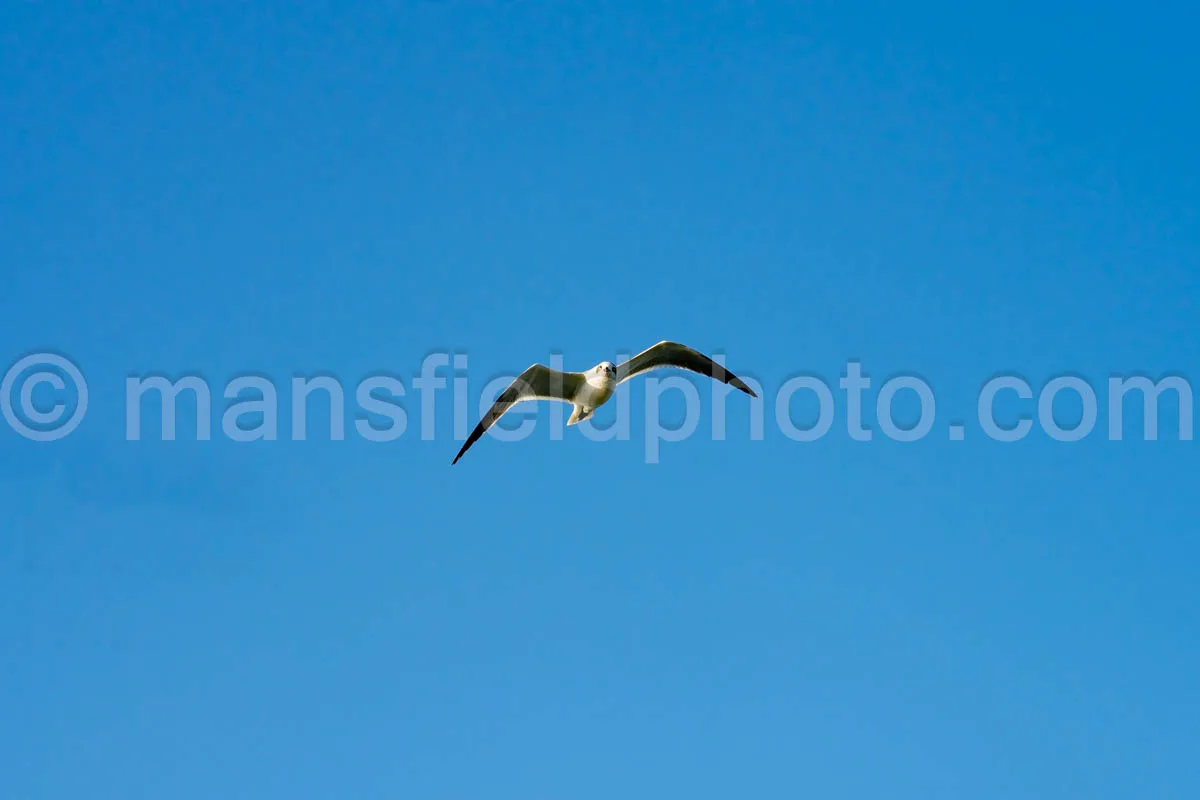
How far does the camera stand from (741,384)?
34.6 metres

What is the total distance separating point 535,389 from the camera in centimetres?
3189

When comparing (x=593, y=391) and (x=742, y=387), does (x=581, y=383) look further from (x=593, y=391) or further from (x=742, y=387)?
(x=742, y=387)

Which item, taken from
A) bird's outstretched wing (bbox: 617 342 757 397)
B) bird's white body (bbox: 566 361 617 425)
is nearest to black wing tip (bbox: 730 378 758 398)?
bird's outstretched wing (bbox: 617 342 757 397)

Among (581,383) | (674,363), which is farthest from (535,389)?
(674,363)

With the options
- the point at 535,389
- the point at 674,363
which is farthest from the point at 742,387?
the point at 535,389

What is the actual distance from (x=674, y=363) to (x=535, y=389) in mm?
4107

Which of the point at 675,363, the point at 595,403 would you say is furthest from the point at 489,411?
the point at 675,363

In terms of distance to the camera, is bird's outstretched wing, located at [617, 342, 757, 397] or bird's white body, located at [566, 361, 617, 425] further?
bird's outstretched wing, located at [617, 342, 757, 397]

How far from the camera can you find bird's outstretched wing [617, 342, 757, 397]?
3278 centimetres

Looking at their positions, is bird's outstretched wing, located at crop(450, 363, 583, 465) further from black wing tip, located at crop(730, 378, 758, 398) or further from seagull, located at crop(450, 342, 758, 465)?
black wing tip, located at crop(730, 378, 758, 398)

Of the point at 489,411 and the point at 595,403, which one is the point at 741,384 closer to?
the point at 595,403

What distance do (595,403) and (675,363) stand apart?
293 cm

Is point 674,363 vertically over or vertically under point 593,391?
over

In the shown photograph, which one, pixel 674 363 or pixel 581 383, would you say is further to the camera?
pixel 674 363
